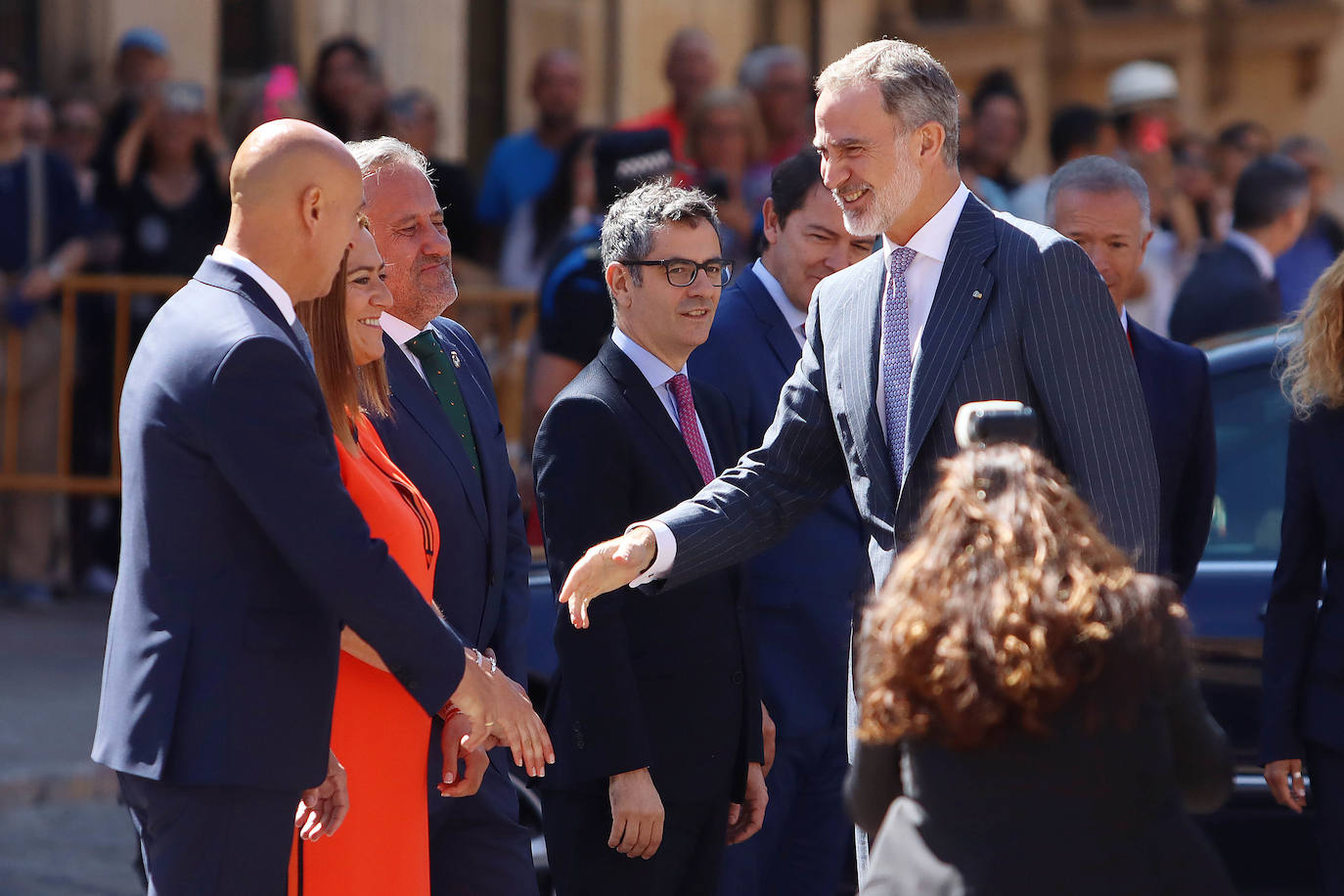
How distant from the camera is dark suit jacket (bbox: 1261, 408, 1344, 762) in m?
4.14

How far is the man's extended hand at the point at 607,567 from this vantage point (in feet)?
11.7

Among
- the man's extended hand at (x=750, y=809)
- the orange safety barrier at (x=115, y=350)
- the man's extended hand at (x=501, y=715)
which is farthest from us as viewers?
the orange safety barrier at (x=115, y=350)

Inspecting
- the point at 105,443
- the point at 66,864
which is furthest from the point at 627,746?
the point at 105,443

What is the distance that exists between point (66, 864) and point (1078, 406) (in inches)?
161

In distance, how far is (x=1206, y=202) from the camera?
40.5ft

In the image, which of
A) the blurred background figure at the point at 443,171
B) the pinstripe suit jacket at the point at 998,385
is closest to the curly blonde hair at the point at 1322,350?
the pinstripe suit jacket at the point at 998,385

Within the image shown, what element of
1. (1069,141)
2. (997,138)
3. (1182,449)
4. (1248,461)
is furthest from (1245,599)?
(997,138)

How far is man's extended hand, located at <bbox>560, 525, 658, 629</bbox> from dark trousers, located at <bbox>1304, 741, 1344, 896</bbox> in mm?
1556

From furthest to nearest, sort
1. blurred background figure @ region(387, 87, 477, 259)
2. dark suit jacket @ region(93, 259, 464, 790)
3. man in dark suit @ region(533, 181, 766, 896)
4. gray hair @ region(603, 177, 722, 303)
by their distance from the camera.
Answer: blurred background figure @ region(387, 87, 477, 259) < gray hair @ region(603, 177, 722, 303) < man in dark suit @ region(533, 181, 766, 896) < dark suit jacket @ region(93, 259, 464, 790)

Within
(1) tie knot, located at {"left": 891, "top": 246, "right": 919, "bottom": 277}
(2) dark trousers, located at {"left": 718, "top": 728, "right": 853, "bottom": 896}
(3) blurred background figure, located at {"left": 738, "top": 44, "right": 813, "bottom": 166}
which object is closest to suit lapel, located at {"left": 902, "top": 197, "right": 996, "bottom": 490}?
(1) tie knot, located at {"left": 891, "top": 246, "right": 919, "bottom": 277}

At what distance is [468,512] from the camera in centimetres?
406

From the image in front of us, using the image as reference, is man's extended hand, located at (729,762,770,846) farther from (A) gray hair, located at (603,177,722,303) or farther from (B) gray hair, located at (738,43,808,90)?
(B) gray hair, located at (738,43,808,90)

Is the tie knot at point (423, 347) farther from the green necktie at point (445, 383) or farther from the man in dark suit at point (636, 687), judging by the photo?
the man in dark suit at point (636, 687)

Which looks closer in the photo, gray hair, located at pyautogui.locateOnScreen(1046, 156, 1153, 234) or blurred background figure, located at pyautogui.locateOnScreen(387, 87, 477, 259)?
gray hair, located at pyautogui.locateOnScreen(1046, 156, 1153, 234)
